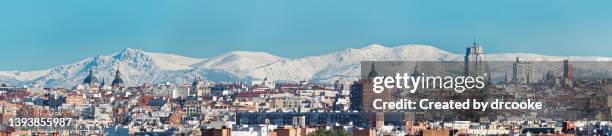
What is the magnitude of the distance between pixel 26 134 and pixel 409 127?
12.3 metres

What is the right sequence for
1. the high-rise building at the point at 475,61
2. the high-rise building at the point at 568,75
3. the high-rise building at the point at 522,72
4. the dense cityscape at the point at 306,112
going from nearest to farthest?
1. the dense cityscape at the point at 306,112
2. the high-rise building at the point at 568,75
3. the high-rise building at the point at 475,61
4. the high-rise building at the point at 522,72

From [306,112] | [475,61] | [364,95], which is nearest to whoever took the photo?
[364,95]

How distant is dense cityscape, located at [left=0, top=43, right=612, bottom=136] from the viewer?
83.9 meters

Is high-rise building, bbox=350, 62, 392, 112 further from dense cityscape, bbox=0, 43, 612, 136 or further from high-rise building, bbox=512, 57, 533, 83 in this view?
high-rise building, bbox=512, 57, 533, 83

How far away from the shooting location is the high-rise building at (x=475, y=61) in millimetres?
126062

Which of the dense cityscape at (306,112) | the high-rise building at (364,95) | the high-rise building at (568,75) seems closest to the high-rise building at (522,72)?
the dense cityscape at (306,112)

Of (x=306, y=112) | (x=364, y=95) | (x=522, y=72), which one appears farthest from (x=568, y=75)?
(x=522, y=72)

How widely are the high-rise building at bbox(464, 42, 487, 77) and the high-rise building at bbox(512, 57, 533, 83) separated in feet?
5.26

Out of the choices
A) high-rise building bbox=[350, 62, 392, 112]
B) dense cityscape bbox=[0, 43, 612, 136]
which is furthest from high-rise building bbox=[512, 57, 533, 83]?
high-rise building bbox=[350, 62, 392, 112]

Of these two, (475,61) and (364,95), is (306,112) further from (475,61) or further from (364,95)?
(475,61)

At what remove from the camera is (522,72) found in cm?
14762

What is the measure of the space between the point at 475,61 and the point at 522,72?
326 cm

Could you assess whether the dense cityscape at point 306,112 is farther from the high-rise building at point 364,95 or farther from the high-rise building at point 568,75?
the high-rise building at point 364,95

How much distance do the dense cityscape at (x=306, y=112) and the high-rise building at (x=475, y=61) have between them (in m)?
0.11
